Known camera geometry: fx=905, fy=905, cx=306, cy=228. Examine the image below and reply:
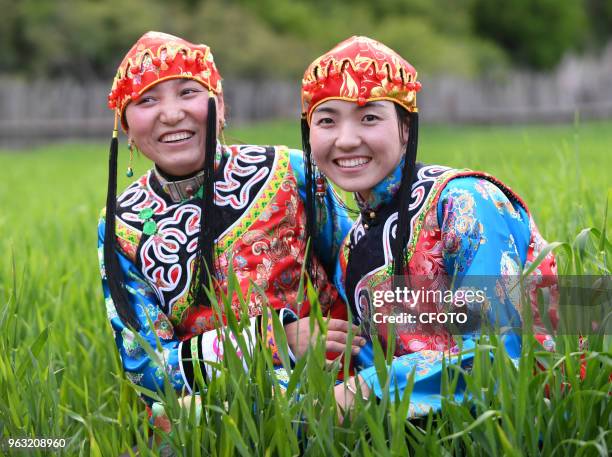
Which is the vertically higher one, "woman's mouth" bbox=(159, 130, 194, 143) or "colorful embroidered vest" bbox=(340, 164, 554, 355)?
"woman's mouth" bbox=(159, 130, 194, 143)

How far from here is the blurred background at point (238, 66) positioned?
50.5 feet

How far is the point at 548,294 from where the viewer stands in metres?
Answer: 1.68

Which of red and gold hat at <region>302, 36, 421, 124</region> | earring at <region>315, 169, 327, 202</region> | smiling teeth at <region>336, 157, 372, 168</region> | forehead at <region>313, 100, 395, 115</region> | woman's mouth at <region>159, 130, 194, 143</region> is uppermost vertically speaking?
red and gold hat at <region>302, 36, 421, 124</region>

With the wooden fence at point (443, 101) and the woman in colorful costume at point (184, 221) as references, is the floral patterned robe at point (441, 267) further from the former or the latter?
the wooden fence at point (443, 101)

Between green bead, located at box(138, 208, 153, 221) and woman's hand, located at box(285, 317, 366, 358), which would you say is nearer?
woman's hand, located at box(285, 317, 366, 358)

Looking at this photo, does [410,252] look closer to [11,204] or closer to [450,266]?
[450,266]

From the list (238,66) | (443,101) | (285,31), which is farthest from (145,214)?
(285,31)

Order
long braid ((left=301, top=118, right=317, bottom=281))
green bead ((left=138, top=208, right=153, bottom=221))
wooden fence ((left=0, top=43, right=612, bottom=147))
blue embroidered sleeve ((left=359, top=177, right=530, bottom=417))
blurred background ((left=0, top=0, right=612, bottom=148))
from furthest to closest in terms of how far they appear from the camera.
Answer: blurred background ((left=0, top=0, right=612, bottom=148)) < wooden fence ((left=0, top=43, right=612, bottom=147)) < green bead ((left=138, top=208, right=153, bottom=221)) < long braid ((left=301, top=118, right=317, bottom=281)) < blue embroidered sleeve ((left=359, top=177, right=530, bottom=417))

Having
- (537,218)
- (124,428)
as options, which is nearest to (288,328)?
(124,428)

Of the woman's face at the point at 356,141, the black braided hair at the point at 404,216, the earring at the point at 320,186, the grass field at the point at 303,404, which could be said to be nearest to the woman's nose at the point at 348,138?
the woman's face at the point at 356,141

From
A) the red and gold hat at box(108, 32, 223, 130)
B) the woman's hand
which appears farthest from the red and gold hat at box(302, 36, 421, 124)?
the woman's hand

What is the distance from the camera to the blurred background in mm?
15398

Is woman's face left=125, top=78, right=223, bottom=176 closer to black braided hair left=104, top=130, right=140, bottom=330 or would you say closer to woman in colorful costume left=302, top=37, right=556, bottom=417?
black braided hair left=104, top=130, right=140, bottom=330

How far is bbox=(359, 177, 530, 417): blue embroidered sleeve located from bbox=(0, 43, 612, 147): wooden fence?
14040mm
